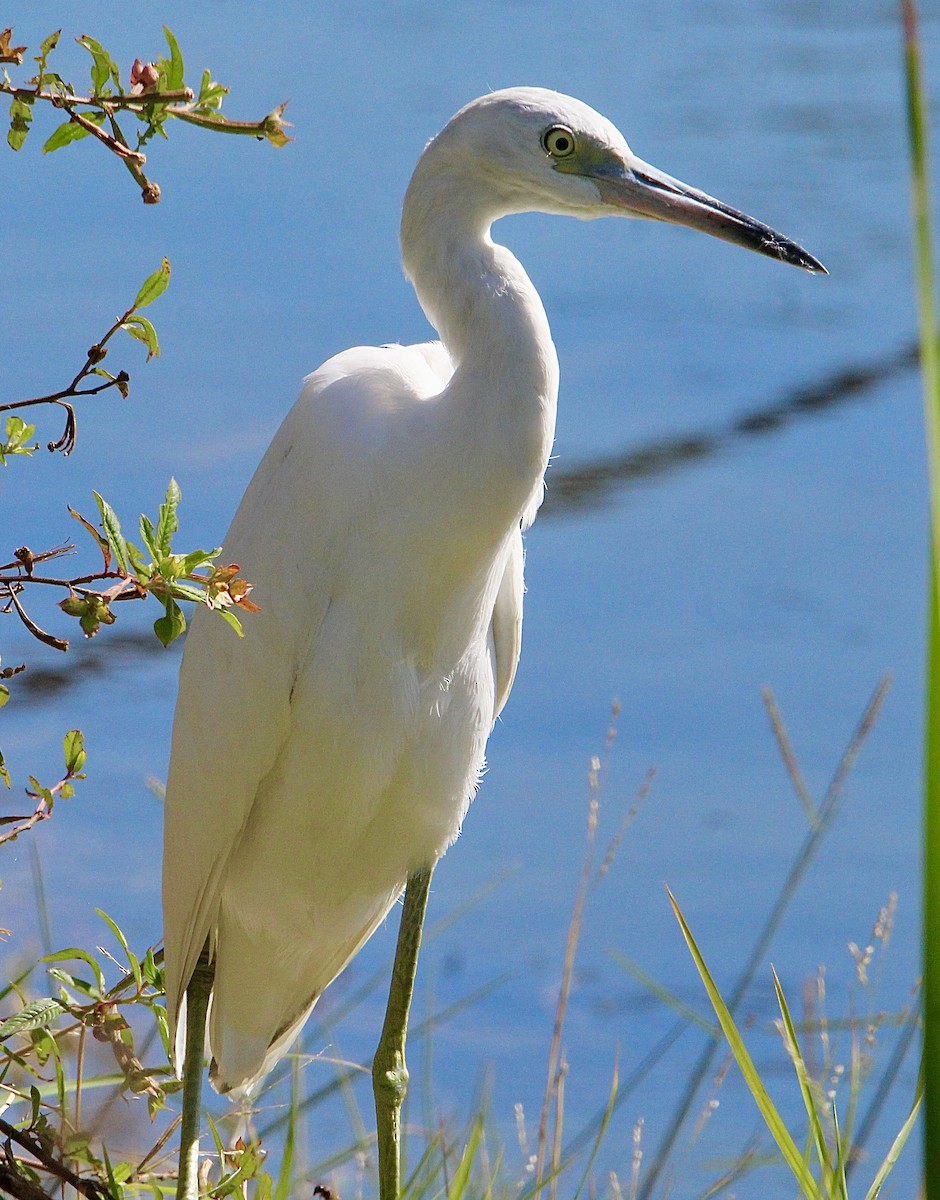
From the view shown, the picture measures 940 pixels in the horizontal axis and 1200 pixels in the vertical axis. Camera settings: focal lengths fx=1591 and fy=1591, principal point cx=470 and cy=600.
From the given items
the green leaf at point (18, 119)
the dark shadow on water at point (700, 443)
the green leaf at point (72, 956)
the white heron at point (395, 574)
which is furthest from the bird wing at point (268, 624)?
the dark shadow on water at point (700, 443)

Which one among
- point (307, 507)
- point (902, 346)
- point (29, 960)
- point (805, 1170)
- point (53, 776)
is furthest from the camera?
point (902, 346)

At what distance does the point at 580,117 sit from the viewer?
176 centimetres

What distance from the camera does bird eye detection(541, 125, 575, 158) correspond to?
1.75 metres

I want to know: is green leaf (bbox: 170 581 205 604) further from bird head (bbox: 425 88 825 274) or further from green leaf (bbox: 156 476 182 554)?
bird head (bbox: 425 88 825 274)

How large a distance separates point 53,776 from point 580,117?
2.51m

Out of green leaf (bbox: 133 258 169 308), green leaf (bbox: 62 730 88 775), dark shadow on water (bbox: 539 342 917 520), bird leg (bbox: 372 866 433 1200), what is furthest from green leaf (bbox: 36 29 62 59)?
dark shadow on water (bbox: 539 342 917 520)

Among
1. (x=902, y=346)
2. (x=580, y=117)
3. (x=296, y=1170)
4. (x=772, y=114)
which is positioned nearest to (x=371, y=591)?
(x=580, y=117)

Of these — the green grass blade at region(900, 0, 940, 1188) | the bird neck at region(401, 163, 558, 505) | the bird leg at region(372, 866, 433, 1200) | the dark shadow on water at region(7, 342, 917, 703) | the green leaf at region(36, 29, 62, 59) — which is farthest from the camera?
the dark shadow on water at region(7, 342, 917, 703)

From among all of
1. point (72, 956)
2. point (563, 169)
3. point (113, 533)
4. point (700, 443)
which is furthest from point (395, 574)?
point (700, 443)

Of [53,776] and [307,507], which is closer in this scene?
[307,507]

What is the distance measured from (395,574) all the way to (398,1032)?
737 millimetres

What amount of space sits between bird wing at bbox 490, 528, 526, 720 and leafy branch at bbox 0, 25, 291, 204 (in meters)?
1.00

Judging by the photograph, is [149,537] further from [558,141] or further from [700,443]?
[700,443]

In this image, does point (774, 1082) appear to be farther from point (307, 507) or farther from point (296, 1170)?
point (307, 507)
